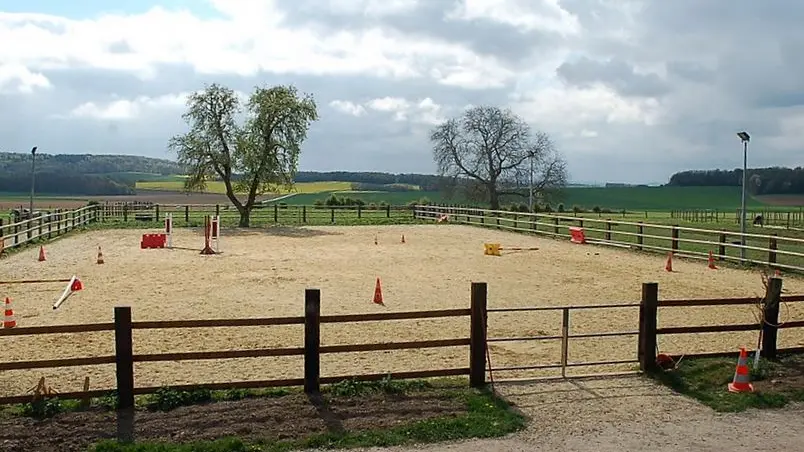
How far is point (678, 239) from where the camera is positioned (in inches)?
819

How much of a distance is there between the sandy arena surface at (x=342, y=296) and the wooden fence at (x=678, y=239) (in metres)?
0.81

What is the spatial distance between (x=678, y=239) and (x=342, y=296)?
1175 cm

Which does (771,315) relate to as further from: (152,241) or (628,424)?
(152,241)

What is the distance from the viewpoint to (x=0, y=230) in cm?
2289

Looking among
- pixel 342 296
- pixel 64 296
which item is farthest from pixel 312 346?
pixel 64 296

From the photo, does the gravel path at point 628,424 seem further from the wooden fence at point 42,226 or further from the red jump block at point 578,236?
the red jump block at point 578,236

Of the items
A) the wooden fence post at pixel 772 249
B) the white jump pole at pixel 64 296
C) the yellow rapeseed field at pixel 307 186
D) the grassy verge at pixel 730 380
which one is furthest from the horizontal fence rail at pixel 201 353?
the yellow rapeseed field at pixel 307 186

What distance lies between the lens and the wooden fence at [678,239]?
18578 millimetres

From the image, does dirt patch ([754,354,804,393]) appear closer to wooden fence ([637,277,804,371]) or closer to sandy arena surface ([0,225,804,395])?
wooden fence ([637,277,804,371])

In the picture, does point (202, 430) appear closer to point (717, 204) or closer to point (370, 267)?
point (370, 267)

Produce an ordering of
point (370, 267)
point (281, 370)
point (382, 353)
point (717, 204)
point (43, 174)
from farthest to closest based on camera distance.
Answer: point (43, 174)
point (717, 204)
point (370, 267)
point (382, 353)
point (281, 370)

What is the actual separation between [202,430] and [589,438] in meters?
3.10

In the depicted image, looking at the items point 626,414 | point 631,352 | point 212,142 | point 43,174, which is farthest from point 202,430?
point 43,174

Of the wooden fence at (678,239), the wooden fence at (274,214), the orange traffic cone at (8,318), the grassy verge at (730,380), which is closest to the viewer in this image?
the grassy verge at (730,380)
